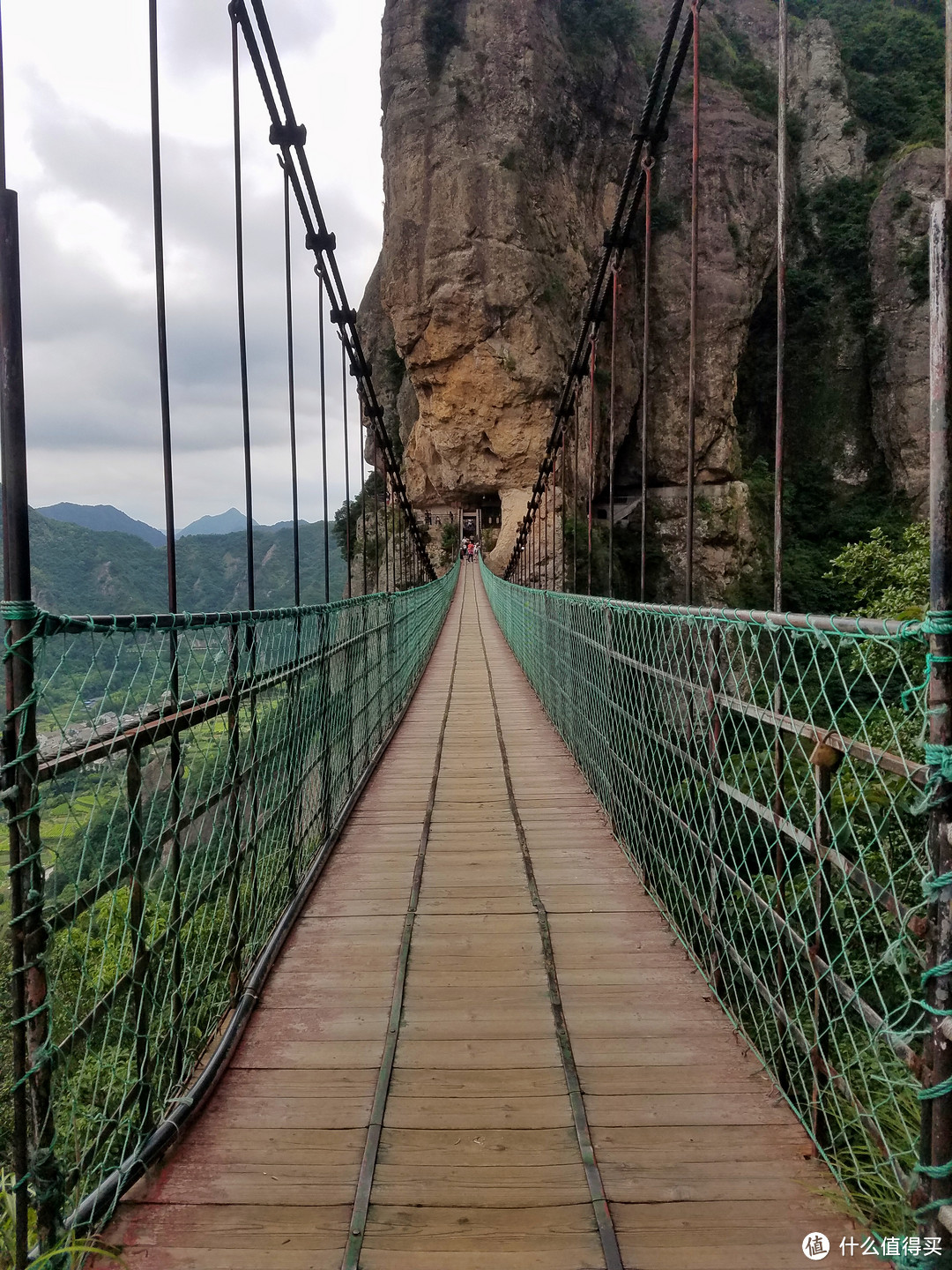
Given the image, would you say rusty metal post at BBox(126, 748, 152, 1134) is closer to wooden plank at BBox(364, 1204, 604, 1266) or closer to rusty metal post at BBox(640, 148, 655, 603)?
wooden plank at BBox(364, 1204, 604, 1266)

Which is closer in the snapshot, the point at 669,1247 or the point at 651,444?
the point at 669,1247

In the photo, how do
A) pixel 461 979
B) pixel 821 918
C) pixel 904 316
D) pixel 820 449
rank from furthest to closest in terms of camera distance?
pixel 820 449 → pixel 904 316 → pixel 461 979 → pixel 821 918

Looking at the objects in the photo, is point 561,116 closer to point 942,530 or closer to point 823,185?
point 823,185

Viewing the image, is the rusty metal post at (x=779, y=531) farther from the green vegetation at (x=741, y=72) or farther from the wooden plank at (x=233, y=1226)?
the green vegetation at (x=741, y=72)

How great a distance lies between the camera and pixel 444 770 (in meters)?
4.32

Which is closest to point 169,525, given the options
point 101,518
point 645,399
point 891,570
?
point 645,399

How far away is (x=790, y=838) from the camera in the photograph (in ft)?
4.74

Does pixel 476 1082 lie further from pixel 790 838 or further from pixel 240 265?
pixel 240 265

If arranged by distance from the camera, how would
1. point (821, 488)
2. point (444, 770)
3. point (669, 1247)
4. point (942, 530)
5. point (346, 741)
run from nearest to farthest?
point (942, 530), point (669, 1247), point (346, 741), point (444, 770), point (821, 488)

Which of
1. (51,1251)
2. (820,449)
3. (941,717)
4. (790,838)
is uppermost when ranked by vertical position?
(820,449)

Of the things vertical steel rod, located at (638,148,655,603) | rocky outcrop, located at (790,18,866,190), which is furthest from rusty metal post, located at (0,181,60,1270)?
rocky outcrop, located at (790,18,866,190)

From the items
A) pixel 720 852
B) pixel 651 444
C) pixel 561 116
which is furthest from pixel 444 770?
pixel 561 116

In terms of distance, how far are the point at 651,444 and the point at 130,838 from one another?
2258 centimetres

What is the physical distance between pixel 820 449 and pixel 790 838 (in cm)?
2327
